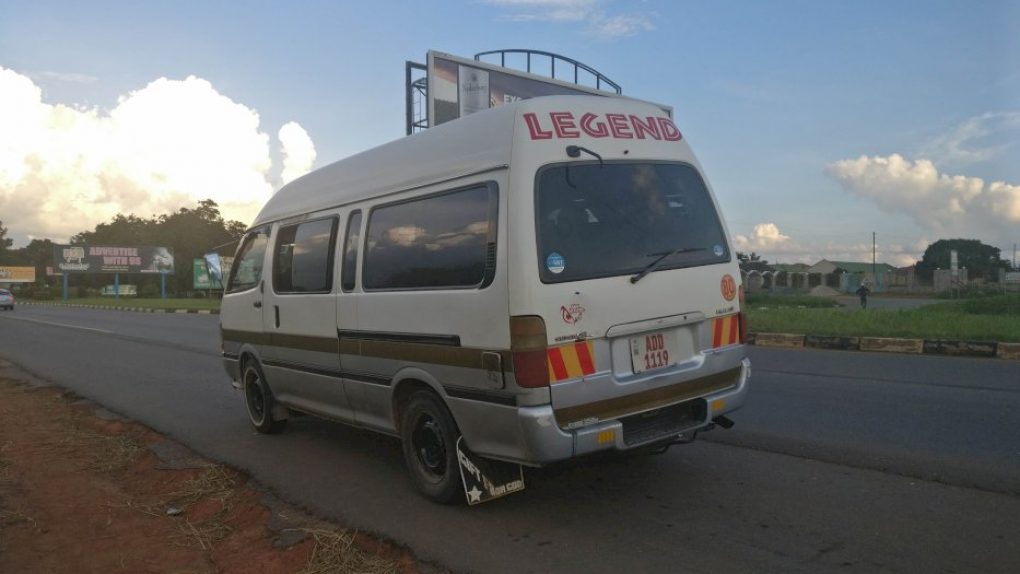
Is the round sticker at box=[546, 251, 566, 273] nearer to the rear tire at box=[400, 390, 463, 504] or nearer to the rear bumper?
the rear bumper

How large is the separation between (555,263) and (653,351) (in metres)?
0.81

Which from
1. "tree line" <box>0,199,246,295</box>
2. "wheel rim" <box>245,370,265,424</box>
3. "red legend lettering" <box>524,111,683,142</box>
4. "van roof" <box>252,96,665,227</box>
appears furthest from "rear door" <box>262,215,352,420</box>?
"tree line" <box>0,199,246,295</box>

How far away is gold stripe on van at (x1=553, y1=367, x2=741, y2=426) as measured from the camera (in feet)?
12.8

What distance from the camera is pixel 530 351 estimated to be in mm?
3762

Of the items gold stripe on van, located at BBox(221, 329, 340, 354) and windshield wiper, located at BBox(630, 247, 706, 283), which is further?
gold stripe on van, located at BBox(221, 329, 340, 354)

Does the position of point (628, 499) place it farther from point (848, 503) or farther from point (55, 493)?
point (55, 493)

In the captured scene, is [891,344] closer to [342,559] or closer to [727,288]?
[727,288]

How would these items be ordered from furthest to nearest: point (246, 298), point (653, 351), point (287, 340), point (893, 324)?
point (893, 324)
point (246, 298)
point (287, 340)
point (653, 351)

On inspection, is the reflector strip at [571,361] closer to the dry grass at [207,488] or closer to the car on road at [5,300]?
the dry grass at [207,488]

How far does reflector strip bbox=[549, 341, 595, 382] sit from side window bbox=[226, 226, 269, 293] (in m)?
3.71

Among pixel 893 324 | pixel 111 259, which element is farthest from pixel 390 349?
pixel 111 259

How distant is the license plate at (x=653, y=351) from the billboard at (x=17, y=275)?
107m

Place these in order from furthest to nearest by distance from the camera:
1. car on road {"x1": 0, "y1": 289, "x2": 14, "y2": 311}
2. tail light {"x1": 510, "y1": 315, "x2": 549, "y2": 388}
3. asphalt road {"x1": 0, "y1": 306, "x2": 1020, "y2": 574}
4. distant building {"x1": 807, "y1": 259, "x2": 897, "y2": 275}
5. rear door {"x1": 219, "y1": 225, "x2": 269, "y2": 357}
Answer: distant building {"x1": 807, "y1": 259, "x2": 897, "y2": 275} → car on road {"x1": 0, "y1": 289, "x2": 14, "y2": 311} → rear door {"x1": 219, "y1": 225, "x2": 269, "y2": 357} → tail light {"x1": 510, "y1": 315, "x2": 549, "y2": 388} → asphalt road {"x1": 0, "y1": 306, "x2": 1020, "y2": 574}

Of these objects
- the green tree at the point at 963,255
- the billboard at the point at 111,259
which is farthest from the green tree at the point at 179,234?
the green tree at the point at 963,255
